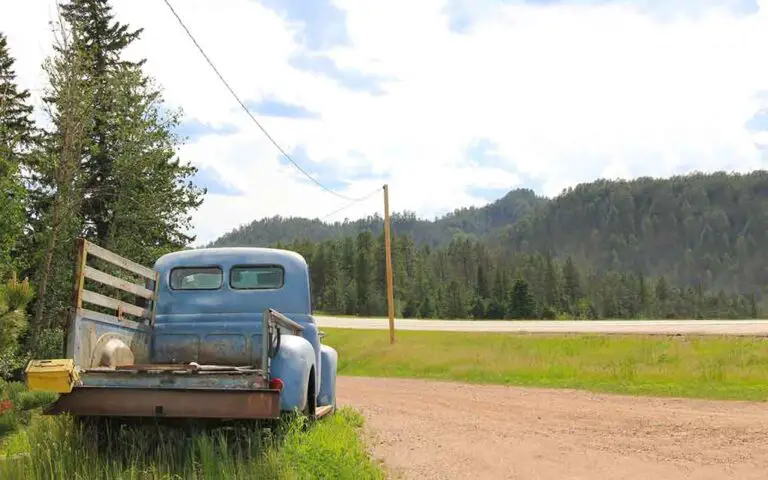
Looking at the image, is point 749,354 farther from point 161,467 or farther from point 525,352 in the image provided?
point 161,467

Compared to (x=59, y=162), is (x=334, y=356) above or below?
below

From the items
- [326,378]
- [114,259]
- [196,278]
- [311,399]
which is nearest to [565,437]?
[326,378]

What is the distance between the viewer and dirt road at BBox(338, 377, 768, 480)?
303 inches

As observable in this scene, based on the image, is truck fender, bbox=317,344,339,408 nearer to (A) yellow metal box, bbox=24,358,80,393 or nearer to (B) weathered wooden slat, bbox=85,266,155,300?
(B) weathered wooden slat, bbox=85,266,155,300

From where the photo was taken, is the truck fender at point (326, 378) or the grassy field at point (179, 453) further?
the truck fender at point (326, 378)

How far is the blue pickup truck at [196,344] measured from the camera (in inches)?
241

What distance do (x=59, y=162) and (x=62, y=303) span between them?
512 cm

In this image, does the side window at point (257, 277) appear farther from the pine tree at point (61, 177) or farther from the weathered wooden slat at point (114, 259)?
the pine tree at point (61, 177)

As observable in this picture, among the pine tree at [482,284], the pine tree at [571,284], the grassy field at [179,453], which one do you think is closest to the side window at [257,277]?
the grassy field at [179,453]

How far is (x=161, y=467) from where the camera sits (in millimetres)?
6242

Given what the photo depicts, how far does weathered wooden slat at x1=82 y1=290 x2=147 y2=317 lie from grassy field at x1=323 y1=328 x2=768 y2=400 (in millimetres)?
11891

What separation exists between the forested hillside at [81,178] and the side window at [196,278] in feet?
22.0

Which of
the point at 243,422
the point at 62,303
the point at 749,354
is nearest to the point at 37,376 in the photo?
the point at 243,422

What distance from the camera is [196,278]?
Answer: 8.99 meters
